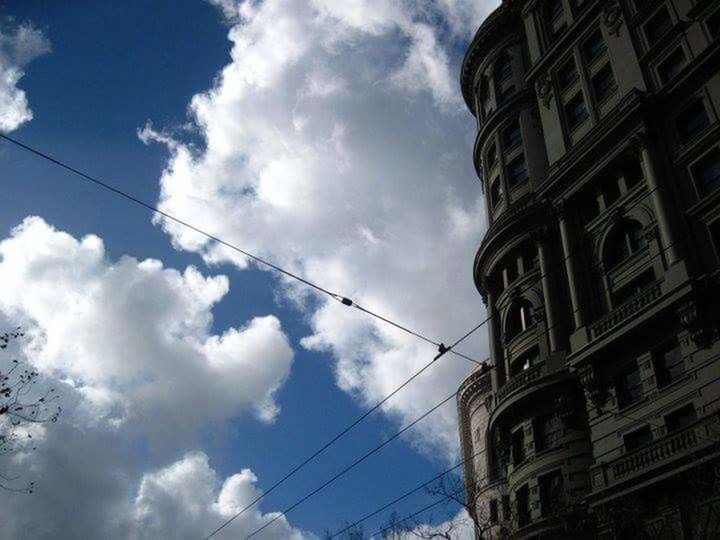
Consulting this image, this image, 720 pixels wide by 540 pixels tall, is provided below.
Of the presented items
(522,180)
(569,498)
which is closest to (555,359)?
(569,498)

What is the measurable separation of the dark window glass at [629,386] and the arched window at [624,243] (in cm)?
544

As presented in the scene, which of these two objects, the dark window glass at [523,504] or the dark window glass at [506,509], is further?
the dark window glass at [506,509]

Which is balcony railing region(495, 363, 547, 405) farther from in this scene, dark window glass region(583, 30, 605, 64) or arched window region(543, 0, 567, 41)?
arched window region(543, 0, 567, 41)

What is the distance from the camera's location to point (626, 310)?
2795 centimetres

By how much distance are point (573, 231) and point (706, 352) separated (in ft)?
35.6

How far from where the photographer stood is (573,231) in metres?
33.7

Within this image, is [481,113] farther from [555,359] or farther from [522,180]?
[555,359]

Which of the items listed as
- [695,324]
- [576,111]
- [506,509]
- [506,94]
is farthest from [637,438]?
[506,94]

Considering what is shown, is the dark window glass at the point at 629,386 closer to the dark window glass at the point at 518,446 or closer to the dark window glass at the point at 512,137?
the dark window glass at the point at 518,446

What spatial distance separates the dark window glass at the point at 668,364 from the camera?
83.6ft

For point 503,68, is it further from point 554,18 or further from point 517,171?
point 517,171

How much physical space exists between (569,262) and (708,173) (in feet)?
23.8

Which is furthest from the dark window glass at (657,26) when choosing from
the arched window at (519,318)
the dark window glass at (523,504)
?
the dark window glass at (523,504)

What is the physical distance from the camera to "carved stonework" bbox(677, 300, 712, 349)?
24375 millimetres
